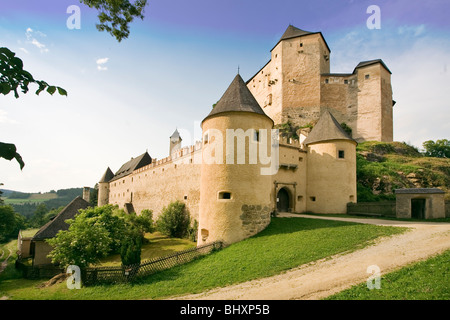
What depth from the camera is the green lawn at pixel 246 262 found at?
367 inches

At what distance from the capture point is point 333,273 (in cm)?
795

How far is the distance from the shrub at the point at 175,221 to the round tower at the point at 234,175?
7749 mm

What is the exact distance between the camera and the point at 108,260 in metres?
17.3

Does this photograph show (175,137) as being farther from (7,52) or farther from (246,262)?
(7,52)

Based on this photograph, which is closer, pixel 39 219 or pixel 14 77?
pixel 14 77

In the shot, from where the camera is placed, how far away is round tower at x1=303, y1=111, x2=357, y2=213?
20.5 metres

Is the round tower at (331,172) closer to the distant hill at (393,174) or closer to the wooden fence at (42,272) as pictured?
the distant hill at (393,174)

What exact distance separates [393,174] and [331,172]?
12.0 meters

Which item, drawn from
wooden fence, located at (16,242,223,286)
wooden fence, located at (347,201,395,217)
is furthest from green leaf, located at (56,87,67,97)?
wooden fence, located at (347,201,395,217)

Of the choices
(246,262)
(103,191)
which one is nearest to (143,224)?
(246,262)
